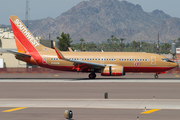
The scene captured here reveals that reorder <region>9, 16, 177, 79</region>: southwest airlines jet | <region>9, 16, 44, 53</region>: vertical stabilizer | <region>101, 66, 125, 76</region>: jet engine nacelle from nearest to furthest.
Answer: <region>101, 66, 125, 76</region>: jet engine nacelle < <region>9, 16, 177, 79</region>: southwest airlines jet < <region>9, 16, 44, 53</region>: vertical stabilizer

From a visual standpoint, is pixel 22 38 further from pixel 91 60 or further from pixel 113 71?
pixel 113 71

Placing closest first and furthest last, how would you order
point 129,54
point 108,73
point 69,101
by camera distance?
point 69,101 → point 108,73 → point 129,54

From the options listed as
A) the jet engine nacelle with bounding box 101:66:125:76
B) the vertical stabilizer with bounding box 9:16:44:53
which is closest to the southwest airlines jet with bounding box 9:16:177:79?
the vertical stabilizer with bounding box 9:16:44:53

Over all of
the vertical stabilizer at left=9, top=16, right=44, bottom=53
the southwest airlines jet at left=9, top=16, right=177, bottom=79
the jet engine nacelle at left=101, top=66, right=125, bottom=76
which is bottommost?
the jet engine nacelle at left=101, top=66, right=125, bottom=76

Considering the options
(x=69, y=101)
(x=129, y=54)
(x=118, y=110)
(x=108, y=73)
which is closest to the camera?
(x=118, y=110)

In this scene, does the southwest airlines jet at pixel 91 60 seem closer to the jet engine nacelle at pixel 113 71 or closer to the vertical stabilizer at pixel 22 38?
the vertical stabilizer at pixel 22 38

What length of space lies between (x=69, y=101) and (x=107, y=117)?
6.07 m

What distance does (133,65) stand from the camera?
43.7m

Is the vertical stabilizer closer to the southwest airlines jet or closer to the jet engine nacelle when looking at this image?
the southwest airlines jet

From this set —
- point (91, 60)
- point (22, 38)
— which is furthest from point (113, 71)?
point (22, 38)

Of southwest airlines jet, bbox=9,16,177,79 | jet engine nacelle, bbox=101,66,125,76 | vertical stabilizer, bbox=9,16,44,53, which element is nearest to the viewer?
jet engine nacelle, bbox=101,66,125,76

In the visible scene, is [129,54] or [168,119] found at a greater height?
[129,54]

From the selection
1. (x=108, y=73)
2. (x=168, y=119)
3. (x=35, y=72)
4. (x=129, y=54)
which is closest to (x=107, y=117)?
(x=168, y=119)

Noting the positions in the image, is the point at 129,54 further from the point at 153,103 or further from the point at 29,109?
the point at 29,109
